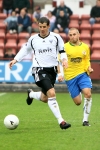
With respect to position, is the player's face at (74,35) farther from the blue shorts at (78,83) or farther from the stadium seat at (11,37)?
the stadium seat at (11,37)

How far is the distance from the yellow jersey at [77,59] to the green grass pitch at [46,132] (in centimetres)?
106

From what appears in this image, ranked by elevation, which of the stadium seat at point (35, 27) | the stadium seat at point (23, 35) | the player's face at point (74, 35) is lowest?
the stadium seat at point (23, 35)

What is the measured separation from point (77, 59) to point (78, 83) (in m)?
0.52

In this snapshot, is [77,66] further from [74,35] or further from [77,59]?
[74,35]

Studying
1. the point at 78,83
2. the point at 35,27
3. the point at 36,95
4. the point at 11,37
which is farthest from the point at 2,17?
the point at 78,83

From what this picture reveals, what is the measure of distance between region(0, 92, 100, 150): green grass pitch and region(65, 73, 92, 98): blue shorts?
2.10 ft

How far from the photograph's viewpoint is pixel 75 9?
1067 inches

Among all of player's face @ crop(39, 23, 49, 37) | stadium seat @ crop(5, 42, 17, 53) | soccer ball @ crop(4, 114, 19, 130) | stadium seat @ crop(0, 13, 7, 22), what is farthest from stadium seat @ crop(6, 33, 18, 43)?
soccer ball @ crop(4, 114, 19, 130)

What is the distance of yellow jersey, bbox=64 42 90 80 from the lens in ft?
41.6

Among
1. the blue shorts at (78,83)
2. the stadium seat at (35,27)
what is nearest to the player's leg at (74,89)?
the blue shorts at (78,83)

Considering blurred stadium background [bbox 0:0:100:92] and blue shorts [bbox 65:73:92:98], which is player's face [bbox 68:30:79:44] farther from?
blurred stadium background [bbox 0:0:100:92]

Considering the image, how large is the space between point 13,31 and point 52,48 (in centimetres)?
1403

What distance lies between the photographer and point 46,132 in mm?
10953

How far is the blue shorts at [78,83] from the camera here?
12.5 metres
